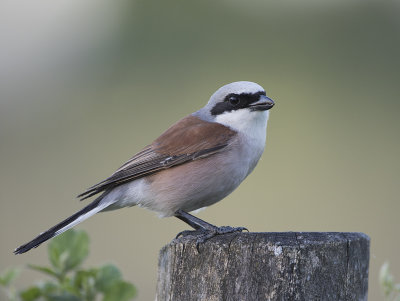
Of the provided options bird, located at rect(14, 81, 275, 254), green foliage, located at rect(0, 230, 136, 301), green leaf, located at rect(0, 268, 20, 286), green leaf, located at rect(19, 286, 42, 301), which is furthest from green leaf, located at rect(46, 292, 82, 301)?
bird, located at rect(14, 81, 275, 254)

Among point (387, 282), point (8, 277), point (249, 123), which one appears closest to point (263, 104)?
point (249, 123)

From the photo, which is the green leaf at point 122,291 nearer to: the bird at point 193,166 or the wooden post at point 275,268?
the wooden post at point 275,268

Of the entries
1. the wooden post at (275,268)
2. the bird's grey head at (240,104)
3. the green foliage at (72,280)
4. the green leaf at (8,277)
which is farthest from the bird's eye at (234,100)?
the green leaf at (8,277)

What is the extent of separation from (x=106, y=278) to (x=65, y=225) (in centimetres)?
136

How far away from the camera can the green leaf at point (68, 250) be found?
8.54ft

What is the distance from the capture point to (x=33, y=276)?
24.8 feet

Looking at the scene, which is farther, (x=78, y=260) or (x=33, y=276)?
(x=33, y=276)

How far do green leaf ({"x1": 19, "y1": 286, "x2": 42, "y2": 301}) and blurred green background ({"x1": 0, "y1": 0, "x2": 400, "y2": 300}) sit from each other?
5.07 m

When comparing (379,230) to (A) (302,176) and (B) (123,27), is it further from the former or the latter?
(B) (123,27)

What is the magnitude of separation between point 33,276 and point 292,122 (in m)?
4.83

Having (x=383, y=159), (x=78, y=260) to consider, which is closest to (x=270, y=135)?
(x=383, y=159)

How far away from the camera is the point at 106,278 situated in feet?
8.30

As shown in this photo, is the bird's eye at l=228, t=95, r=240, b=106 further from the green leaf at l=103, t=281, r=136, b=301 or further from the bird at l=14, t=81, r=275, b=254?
the green leaf at l=103, t=281, r=136, b=301

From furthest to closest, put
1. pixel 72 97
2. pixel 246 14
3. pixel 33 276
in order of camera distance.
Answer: pixel 246 14
pixel 72 97
pixel 33 276
